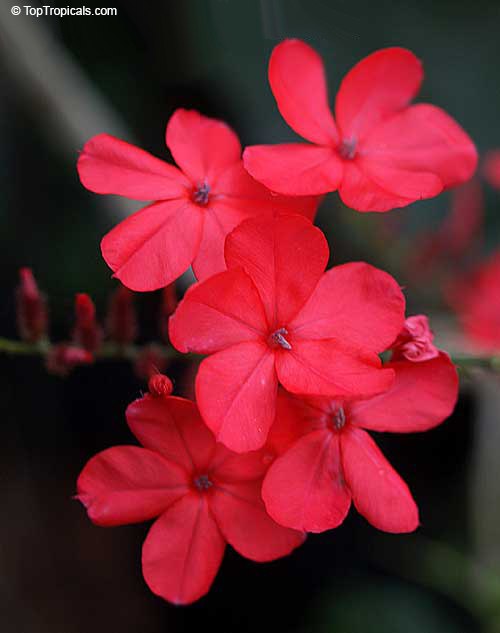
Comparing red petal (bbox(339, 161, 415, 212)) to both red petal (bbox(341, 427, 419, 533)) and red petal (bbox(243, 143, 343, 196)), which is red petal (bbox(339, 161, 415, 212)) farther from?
red petal (bbox(341, 427, 419, 533))

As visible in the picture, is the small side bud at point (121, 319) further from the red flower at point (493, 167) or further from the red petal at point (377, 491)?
the red flower at point (493, 167)

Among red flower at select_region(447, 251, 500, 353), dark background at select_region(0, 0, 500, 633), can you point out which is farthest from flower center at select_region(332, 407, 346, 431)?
red flower at select_region(447, 251, 500, 353)

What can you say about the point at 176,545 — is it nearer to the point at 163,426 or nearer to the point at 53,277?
the point at 163,426

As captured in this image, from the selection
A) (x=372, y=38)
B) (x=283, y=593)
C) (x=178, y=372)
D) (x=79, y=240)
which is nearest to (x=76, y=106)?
(x=79, y=240)

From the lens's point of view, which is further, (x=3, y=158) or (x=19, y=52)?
(x=3, y=158)

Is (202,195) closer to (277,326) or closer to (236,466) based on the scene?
(277,326)
